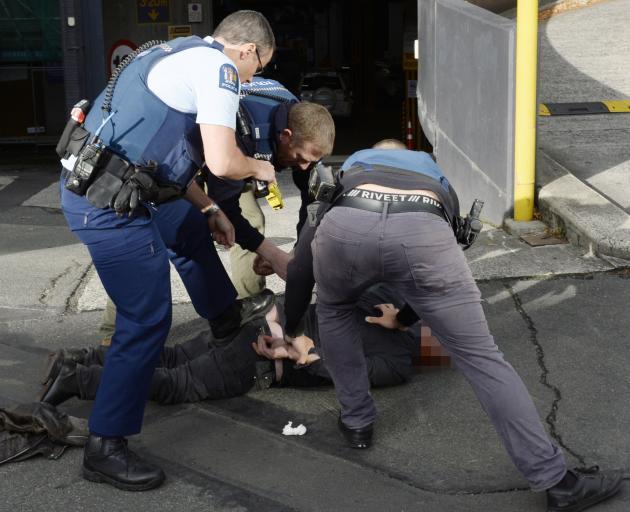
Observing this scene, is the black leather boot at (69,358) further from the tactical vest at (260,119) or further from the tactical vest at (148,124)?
the tactical vest at (148,124)

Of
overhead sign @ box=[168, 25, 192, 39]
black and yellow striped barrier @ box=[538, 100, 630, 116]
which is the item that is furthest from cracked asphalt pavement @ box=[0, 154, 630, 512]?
overhead sign @ box=[168, 25, 192, 39]

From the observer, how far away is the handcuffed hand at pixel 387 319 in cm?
452

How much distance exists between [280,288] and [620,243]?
2070mm

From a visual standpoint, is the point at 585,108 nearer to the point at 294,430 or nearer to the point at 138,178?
the point at 294,430

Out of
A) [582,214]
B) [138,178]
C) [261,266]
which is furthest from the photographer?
[582,214]

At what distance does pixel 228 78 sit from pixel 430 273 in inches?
38.4

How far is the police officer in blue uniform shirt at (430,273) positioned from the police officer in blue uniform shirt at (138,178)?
43cm

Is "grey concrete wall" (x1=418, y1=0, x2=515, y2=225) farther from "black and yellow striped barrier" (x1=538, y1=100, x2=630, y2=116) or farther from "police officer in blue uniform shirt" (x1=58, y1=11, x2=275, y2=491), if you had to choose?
"police officer in blue uniform shirt" (x1=58, y1=11, x2=275, y2=491)

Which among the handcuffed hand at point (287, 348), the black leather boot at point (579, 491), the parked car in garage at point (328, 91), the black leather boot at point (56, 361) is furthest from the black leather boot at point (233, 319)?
the parked car in garage at point (328, 91)

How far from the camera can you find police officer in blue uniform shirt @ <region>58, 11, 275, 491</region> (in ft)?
11.6

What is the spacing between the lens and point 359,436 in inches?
159

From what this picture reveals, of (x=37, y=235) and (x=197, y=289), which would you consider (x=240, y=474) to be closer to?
(x=197, y=289)

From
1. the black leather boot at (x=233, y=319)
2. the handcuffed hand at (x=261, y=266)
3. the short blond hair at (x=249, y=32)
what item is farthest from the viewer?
the handcuffed hand at (x=261, y=266)

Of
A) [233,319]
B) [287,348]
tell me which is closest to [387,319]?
[287,348]
